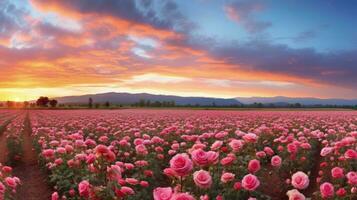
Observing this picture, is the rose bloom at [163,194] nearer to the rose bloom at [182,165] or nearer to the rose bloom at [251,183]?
the rose bloom at [182,165]

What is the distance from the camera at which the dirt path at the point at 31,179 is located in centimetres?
941

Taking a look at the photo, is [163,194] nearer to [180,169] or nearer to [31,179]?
[180,169]

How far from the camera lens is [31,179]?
11.1 metres

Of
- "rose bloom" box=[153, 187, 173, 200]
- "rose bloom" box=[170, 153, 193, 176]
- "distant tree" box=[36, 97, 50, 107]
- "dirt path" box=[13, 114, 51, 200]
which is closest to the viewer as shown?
"rose bloom" box=[153, 187, 173, 200]

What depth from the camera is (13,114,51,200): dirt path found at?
9.41 meters

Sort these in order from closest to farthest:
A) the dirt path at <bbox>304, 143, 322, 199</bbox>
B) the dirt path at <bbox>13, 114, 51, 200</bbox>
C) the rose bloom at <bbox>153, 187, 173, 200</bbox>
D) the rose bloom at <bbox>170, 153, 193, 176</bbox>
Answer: the rose bloom at <bbox>153, 187, 173, 200</bbox>
the rose bloom at <bbox>170, 153, 193, 176</bbox>
the dirt path at <bbox>304, 143, 322, 199</bbox>
the dirt path at <bbox>13, 114, 51, 200</bbox>

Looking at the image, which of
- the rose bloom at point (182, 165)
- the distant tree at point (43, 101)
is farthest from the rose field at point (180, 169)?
the distant tree at point (43, 101)

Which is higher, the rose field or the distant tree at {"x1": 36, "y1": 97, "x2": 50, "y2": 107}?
the distant tree at {"x1": 36, "y1": 97, "x2": 50, "y2": 107}

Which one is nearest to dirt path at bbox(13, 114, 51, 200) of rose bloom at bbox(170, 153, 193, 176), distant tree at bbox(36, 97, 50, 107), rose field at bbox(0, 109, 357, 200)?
Result: rose field at bbox(0, 109, 357, 200)

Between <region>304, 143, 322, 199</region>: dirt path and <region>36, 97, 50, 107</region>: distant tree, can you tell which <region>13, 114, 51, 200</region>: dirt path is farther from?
<region>36, 97, 50, 107</region>: distant tree

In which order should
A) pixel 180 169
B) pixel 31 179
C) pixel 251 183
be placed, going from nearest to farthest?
pixel 180 169 → pixel 251 183 → pixel 31 179

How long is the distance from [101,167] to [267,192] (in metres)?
4.42

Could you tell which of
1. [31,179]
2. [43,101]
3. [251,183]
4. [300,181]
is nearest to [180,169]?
[251,183]

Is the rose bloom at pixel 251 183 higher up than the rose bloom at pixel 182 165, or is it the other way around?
the rose bloom at pixel 182 165
